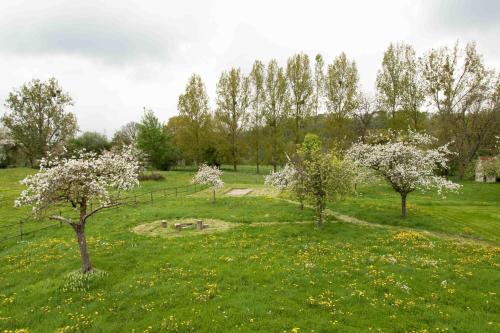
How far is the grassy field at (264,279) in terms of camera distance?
40.3 feet

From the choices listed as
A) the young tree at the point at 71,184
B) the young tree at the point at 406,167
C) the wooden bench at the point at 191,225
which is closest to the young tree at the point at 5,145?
the wooden bench at the point at 191,225

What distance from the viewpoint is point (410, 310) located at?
505 inches

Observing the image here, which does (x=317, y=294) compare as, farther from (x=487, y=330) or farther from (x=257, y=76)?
(x=257, y=76)

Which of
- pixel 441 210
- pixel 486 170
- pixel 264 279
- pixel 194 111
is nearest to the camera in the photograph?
pixel 264 279

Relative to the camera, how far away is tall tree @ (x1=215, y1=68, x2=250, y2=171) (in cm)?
6919

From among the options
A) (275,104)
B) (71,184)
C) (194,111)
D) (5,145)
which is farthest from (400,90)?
(5,145)

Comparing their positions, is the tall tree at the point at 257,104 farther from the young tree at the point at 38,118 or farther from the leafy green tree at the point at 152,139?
the young tree at the point at 38,118

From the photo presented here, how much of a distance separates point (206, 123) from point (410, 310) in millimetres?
61993

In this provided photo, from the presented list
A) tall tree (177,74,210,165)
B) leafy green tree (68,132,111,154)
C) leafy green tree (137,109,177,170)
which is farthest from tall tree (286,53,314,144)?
leafy green tree (68,132,111,154)

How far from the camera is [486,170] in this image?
48.6m

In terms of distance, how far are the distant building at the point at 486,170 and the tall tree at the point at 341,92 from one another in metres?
22.4

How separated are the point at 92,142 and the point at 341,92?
60.7 m

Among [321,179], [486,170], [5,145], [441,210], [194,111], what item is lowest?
[441,210]

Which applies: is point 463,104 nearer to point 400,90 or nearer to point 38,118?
point 400,90
